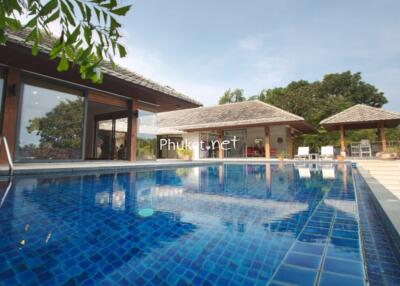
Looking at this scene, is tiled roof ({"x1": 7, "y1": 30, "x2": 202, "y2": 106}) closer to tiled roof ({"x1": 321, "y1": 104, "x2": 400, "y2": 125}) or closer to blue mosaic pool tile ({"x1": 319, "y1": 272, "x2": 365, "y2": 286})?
blue mosaic pool tile ({"x1": 319, "y1": 272, "x2": 365, "y2": 286})

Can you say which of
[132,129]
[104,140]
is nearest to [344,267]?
[132,129]

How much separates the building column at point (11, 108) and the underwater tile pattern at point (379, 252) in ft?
25.2

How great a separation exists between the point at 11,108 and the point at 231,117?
1401 centimetres

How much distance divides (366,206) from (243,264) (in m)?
2.65

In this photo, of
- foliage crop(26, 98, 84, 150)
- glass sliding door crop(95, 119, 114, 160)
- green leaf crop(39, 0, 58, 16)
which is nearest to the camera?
green leaf crop(39, 0, 58, 16)

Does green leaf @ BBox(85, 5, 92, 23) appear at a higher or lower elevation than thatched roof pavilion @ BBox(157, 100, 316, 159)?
lower

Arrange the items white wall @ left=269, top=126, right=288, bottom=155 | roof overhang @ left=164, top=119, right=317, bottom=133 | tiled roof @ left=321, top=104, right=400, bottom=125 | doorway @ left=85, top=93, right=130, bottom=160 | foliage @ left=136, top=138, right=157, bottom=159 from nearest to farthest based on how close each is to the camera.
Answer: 1. foliage @ left=136, top=138, right=157, bottom=159
2. doorway @ left=85, top=93, right=130, bottom=160
3. tiled roof @ left=321, top=104, right=400, bottom=125
4. roof overhang @ left=164, top=119, right=317, bottom=133
5. white wall @ left=269, top=126, right=288, bottom=155

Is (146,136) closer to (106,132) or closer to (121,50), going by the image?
(106,132)

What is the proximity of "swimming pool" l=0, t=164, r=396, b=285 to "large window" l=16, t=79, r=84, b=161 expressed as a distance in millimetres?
3551

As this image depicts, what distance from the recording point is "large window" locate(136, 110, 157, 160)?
969cm

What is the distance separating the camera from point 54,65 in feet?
18.9

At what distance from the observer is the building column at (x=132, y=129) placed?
9258 mm

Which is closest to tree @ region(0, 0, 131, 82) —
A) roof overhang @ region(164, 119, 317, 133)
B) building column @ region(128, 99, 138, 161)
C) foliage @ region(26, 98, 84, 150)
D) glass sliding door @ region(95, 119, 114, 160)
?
foliage @ region(26, 98, 84, 150)

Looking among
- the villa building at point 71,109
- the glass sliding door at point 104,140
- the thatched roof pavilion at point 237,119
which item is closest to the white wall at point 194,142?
the thatched roof pavilion at point 237,119
